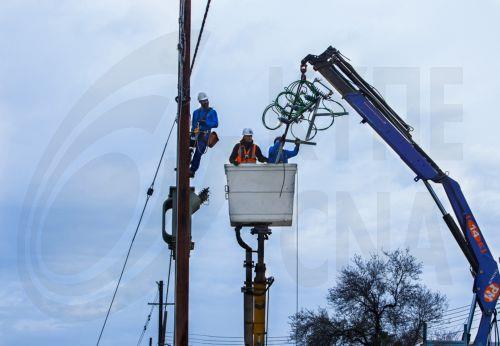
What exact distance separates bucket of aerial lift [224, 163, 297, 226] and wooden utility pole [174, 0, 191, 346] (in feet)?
3.98

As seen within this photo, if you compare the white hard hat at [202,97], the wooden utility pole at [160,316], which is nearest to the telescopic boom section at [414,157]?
the white hard hat at [202,97]

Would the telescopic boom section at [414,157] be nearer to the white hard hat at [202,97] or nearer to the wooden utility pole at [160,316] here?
the white hard hat at [202,97]

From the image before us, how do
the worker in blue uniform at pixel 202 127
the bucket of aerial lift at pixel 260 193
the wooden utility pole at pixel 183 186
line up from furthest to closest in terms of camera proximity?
the worker in blue uniform at pixel 202 127 → the bucket of aerial lift at pixel 260 193 → the wooden utility pole at pixel 183 186

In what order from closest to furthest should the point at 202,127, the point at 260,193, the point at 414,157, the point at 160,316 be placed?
the point at 260,193 → the point at 202,127 → the point at 414,157 → the point at 160,316

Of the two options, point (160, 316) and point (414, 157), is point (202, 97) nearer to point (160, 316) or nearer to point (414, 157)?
point (414, 157)

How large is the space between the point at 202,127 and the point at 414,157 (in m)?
7.46

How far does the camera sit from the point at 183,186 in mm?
14766

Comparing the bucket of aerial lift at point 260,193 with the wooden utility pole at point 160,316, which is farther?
the wooden utility pole at point 160,316

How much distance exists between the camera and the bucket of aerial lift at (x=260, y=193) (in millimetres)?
15812

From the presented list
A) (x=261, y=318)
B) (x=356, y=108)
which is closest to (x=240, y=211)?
(x=261, y=318)

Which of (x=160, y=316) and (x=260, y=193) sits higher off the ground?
(x=160, y=316)

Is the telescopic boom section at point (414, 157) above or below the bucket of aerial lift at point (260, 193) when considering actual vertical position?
above

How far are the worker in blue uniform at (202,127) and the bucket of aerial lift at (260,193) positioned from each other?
5.20 ft

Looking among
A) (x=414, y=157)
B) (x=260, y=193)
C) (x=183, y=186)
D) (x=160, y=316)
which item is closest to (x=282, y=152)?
(x=260, y=193)
